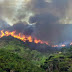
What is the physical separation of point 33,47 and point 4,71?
94.9m

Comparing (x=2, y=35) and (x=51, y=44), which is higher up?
(x=2, y=35)

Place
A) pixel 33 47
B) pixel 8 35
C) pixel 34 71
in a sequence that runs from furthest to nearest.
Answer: pixel 8 35 < pixel 33 47 < pixel 34 71

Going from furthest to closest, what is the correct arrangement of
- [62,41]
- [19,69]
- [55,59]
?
[62,41] < [55,59] < [19,69]

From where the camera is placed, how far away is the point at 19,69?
32.7m

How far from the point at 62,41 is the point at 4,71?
421 ft

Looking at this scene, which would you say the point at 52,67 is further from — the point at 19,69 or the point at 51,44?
the point at 51,44

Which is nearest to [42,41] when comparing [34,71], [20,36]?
[20,36]

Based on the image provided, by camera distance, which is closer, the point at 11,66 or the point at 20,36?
the point at 11,66

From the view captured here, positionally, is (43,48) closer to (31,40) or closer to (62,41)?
(31,40)

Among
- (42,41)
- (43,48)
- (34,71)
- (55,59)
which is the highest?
(42,41)

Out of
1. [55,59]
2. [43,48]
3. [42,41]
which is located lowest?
[55,59]

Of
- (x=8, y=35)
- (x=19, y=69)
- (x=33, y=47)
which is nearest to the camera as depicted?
(x=19, y=69)

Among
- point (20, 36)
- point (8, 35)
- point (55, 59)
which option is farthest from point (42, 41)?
point (55, 59)

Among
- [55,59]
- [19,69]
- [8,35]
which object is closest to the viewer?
[19,69]
